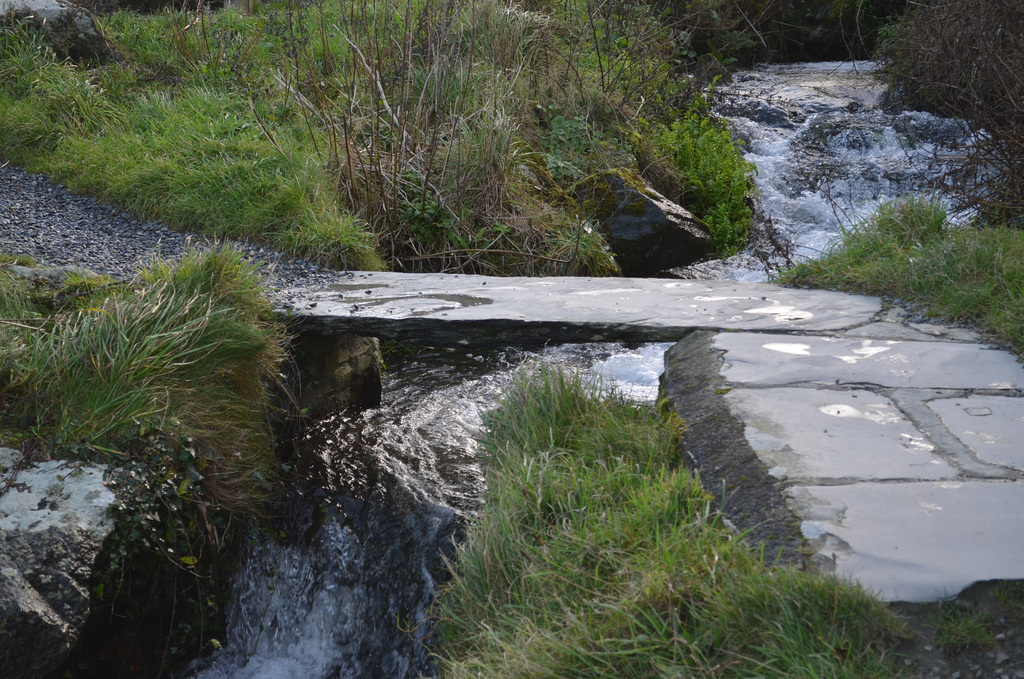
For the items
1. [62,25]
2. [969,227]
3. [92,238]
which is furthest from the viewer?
[62,25]

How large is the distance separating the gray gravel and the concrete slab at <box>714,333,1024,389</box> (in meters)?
2.20

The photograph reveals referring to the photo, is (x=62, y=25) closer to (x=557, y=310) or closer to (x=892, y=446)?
(x=557, y=310)

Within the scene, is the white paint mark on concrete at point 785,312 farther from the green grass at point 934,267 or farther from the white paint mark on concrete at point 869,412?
the white paint mark on concrete at point 869,412

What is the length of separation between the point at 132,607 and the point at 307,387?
1.28m

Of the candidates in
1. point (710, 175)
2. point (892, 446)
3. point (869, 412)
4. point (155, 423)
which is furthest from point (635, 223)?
point (155, 423)

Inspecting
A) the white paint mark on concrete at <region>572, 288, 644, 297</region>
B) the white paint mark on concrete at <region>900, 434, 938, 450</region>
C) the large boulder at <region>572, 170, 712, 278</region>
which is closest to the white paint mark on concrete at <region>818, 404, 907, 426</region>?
the white paint mark on concrete at <region>900, 434, 938, 450</region>

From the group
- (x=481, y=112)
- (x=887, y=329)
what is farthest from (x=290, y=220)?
(x=887, y=329)

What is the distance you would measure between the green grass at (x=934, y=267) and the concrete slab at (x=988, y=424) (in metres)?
0.59

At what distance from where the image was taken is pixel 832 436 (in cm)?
236

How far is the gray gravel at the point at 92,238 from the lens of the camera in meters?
4.21

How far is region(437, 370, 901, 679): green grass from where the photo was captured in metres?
1.64

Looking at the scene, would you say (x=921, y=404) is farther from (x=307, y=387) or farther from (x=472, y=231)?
(x=472, y=231)

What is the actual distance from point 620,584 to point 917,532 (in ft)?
2.24

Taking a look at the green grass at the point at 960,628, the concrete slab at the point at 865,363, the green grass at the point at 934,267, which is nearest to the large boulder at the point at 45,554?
the concrete slab at the point at 865,363
